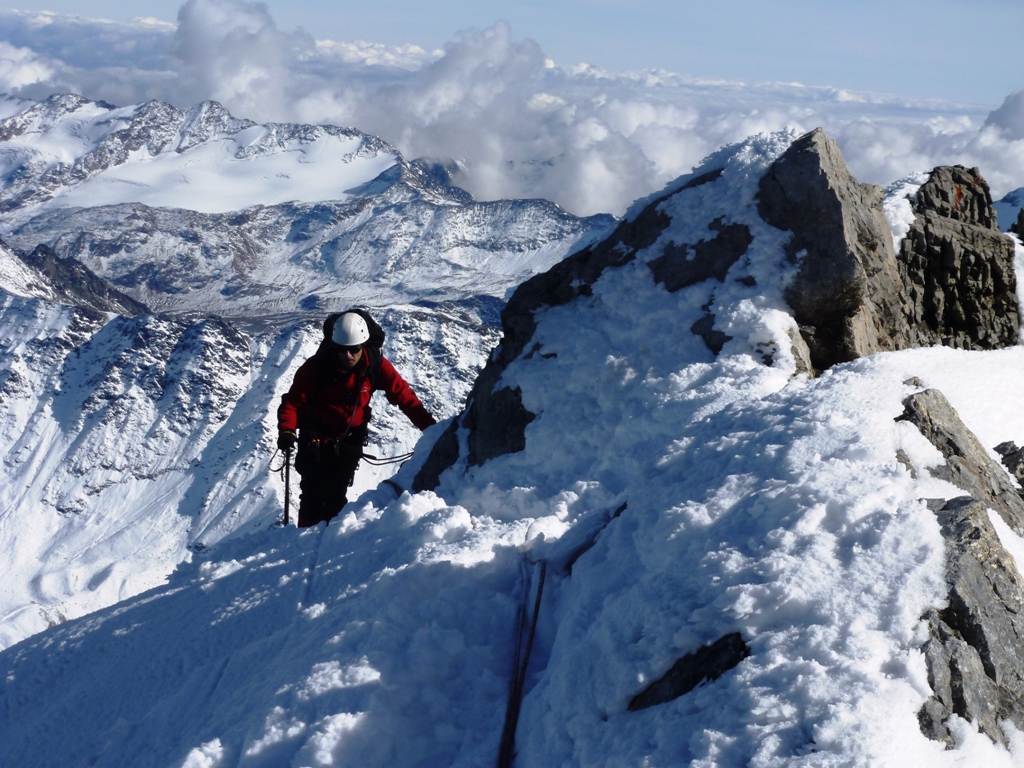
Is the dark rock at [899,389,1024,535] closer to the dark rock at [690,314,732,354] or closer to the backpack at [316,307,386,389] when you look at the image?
the dark rock at [690,314,732,354]

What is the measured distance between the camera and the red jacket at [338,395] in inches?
506

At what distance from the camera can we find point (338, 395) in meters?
13.2

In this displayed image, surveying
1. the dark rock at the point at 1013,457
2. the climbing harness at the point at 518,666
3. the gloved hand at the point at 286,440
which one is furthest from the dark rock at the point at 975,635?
the gloved hand at the point at 286,440

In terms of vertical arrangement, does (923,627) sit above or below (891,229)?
below

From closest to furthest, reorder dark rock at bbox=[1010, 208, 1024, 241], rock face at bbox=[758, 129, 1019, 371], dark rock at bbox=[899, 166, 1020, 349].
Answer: rock face at bbox=[758, 129, 1019, 371] → dark rock at bbox=[899, 166, 1020, 349] → dark rock at bbox=[1010, 208, 1024, 241]

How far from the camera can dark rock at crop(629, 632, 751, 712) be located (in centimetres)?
574

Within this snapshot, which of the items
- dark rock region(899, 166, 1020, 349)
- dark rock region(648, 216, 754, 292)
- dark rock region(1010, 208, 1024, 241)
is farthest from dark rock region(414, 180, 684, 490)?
dark rock region(1010, 208, 1024, 241)

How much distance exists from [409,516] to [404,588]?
1634mm

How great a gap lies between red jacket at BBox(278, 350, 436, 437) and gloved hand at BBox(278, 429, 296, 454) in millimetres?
606

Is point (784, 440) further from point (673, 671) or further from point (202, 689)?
point (202, 689)

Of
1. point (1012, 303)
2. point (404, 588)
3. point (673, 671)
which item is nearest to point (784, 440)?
point (673, 671)

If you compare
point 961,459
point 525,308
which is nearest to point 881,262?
point 525,308

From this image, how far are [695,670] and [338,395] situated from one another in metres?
8.52

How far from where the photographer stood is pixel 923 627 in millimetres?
5551
